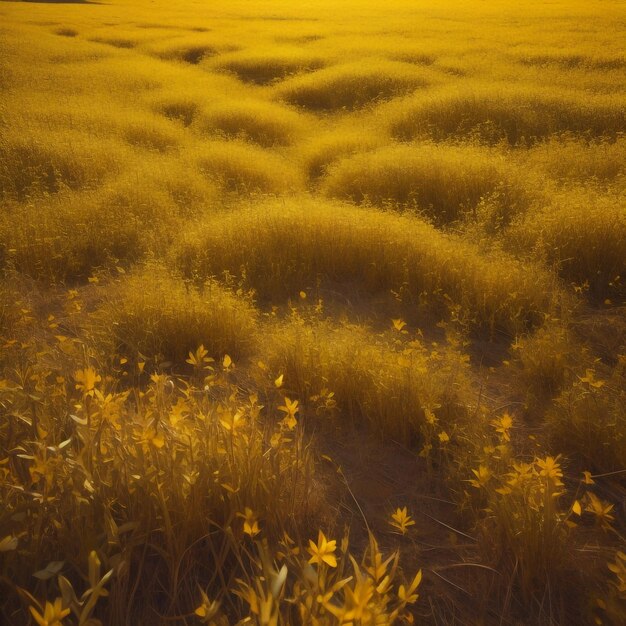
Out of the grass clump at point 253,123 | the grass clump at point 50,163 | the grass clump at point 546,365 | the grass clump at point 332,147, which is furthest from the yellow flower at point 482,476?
the grass clump at point 253,123

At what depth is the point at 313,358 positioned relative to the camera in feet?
9.23

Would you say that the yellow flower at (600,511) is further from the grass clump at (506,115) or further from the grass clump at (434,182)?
the grass clump at (506,115)

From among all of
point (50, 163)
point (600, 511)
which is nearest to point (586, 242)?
point (600, 511)

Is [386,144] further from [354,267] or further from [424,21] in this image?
[424,21]

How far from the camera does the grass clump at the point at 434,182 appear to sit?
5.58 meters

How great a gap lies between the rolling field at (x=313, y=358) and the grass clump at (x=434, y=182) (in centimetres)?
4

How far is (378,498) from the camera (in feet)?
6.90

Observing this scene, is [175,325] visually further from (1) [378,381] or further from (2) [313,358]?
(1) [378,381]

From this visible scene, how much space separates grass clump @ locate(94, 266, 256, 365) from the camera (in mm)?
3135

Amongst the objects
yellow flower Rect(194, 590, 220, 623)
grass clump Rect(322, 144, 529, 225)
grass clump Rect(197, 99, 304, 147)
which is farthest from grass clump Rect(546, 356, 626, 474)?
grass clump Rect(197, 99, 304, 147)

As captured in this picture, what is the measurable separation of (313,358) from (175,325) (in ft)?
3.33

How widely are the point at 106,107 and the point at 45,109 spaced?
1.16m

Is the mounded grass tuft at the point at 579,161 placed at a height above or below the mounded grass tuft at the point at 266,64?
below

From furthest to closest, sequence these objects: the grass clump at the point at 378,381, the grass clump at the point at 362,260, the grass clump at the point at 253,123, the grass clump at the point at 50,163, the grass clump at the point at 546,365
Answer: the grass clump at the point at 253,123 → the grass clump at the point at 50,163 → the grass clump at the point at 362,260 → the grass clump at the point at 546,365 → the grass clump at the point at 378,381
